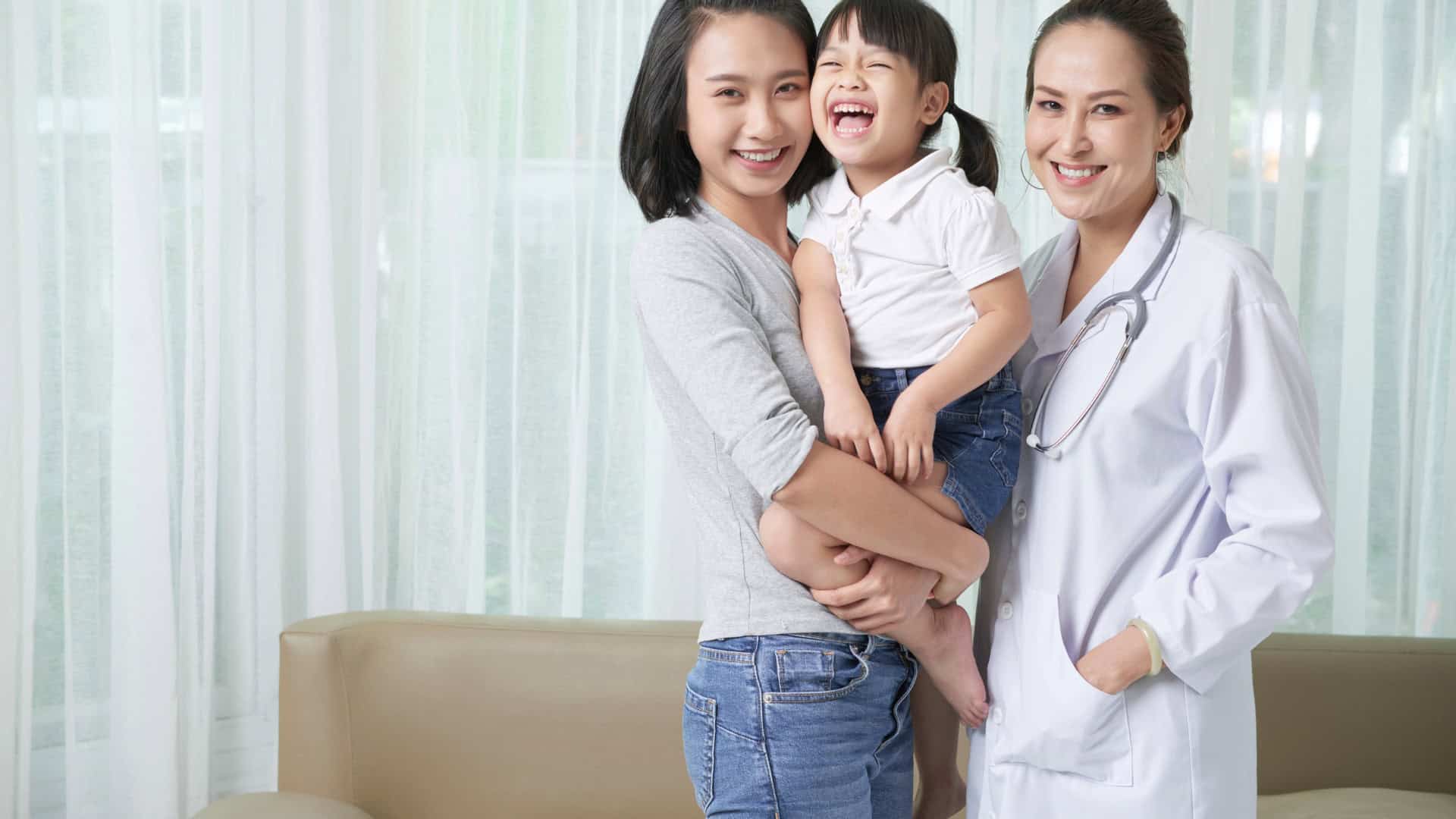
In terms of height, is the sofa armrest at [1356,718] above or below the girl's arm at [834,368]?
below

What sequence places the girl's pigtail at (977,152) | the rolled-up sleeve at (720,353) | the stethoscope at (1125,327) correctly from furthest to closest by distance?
the girl's pigtail at (977,152), the stethoscope at (1125,327), the rolled-up sleeve at (720,353)

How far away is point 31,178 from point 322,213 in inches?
23.3

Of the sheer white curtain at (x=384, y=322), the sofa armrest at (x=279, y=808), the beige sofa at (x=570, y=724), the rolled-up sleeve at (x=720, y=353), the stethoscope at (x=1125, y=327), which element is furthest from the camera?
the sheer white curtain at (x=384, y=322)

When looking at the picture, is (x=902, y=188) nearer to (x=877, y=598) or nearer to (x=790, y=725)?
(x=877, y=598)

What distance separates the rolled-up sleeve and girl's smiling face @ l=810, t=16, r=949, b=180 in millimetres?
222

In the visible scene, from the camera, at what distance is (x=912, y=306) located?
57.1 inches

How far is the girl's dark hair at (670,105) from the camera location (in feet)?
4.92

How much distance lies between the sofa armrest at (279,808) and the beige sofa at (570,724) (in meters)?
0.10

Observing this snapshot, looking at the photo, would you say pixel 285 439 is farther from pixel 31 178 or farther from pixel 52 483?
pixel 31 178

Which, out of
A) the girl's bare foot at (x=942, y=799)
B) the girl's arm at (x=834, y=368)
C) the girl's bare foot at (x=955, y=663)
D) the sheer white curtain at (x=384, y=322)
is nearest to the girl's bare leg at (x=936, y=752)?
the girl's bare foot at (x=942, y=799)

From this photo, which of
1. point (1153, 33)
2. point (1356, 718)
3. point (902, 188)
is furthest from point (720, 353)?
point (1356, 718)

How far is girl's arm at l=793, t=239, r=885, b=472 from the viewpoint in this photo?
136cm

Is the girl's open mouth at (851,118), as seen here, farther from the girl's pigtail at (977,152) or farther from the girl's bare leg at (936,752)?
the girl's bare leg at (936,752)

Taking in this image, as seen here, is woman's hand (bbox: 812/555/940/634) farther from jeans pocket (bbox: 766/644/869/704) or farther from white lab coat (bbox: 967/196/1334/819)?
white lab coat (bbox: 967/196/1334/819)
